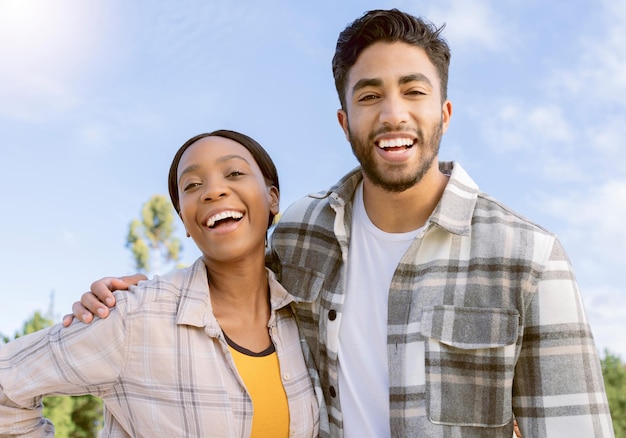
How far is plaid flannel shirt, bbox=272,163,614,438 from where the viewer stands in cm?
282

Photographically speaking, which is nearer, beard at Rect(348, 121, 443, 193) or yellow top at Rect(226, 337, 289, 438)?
yellow top at Rect(226, 337, 289, 438)

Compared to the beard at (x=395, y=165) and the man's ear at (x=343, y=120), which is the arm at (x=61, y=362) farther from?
the man's ear at (x=343, y=120)

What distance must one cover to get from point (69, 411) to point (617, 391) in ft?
54.7

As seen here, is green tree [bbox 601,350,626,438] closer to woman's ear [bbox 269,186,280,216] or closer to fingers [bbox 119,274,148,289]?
woman's ear [bbox 269,186,280,216]

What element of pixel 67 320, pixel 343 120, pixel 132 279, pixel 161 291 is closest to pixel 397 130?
pixel 343 120

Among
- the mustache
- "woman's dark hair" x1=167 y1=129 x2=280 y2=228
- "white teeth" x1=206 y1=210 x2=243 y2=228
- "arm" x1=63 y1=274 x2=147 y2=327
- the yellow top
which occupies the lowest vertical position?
the yellow top

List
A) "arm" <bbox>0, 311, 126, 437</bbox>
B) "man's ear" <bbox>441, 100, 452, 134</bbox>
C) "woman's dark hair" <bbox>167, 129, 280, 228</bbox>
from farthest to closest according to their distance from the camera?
"man's ear" <bbox>441, 100, 452, 134</bbox> → "woman's dark hair" <bbox>167, 129, 280, 228</bbox> → "arm" <bbox>0, 311, 126, 437</bbox>

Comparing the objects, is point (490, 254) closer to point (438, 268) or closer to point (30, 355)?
point (438, 268)

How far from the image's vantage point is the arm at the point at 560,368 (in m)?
2.79

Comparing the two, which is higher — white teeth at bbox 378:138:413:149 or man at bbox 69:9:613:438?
white teeth at bbox 378:138:413:149

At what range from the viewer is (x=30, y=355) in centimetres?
279

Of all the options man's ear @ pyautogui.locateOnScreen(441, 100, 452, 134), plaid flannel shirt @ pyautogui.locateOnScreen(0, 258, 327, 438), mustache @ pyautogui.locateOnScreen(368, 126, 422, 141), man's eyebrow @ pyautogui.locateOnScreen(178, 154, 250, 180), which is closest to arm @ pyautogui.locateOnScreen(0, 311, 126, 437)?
plaid flannel shirt @ pyautogui.locateOnScreen(0, 258, 327, 438)

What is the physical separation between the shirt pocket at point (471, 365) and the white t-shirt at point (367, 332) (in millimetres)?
234

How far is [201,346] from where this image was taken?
9.64 ft
